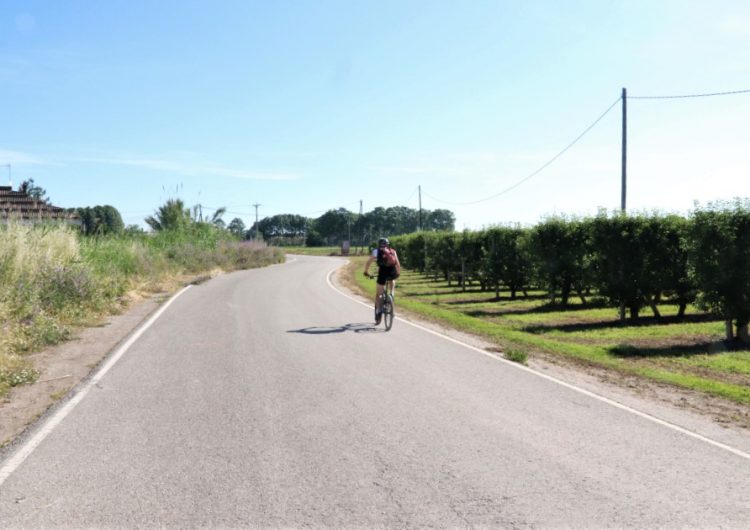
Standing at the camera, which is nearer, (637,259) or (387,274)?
(387,274)

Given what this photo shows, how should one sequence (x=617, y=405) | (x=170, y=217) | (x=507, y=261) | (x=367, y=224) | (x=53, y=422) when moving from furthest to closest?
(x=367, y=224) < (x=170, y=217) < (x=507, y=261) < (x=617, y=405) < (x=53, y=422)

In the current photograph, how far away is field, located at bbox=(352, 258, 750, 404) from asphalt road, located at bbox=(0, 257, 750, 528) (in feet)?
8.21

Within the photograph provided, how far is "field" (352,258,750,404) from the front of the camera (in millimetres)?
10328

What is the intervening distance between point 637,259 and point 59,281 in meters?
15.2

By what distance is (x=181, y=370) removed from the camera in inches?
369

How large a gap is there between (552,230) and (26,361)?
17327 mm

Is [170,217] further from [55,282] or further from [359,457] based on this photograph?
[359,457]

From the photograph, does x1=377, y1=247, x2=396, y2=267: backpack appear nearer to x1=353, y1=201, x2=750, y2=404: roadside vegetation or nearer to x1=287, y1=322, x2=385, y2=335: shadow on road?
x1=287, y1=322, x2=385, y2=335: shadow on road

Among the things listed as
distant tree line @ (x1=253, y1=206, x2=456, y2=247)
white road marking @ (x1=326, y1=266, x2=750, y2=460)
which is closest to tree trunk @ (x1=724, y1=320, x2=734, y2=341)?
white road marking @ (x1=326, y1=266, x2=750, y2=460)

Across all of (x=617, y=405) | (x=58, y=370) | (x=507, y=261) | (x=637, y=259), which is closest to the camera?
(x=617, y=405)

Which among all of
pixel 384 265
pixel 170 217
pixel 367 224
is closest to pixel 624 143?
pixel 384 265

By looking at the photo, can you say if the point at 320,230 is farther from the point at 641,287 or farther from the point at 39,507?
the point at 39,507

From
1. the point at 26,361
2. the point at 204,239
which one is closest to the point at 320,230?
the point at 204,239

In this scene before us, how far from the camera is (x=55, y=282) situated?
15.2 metres
